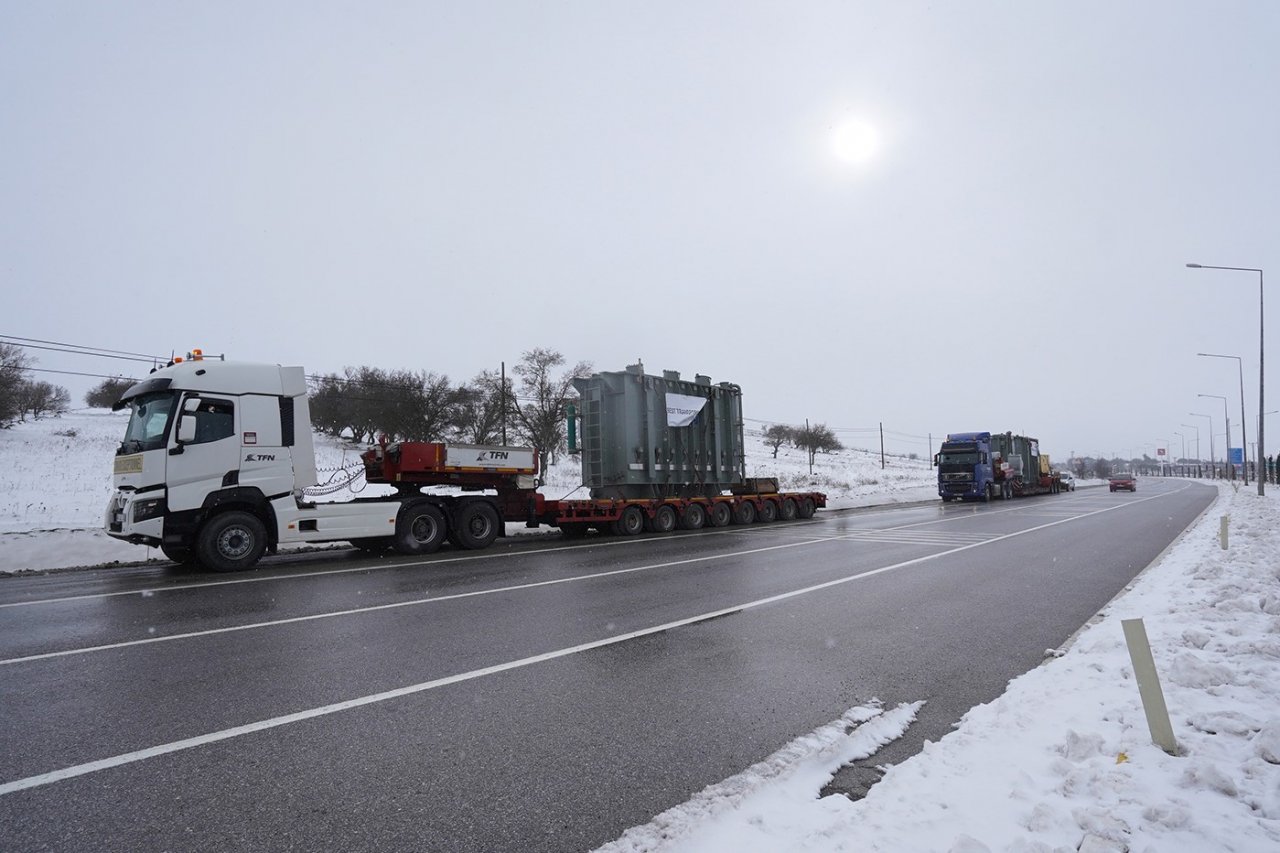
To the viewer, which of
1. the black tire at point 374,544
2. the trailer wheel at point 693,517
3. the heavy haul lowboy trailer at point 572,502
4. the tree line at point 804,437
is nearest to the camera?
the black tire at point 374,544

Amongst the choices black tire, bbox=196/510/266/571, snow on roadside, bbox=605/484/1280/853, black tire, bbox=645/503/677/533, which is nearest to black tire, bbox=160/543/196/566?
black tire, bbox=196/510/266/571

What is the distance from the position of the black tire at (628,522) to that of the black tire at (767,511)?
17.4ft

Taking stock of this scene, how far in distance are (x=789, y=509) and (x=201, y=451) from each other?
55.4ft

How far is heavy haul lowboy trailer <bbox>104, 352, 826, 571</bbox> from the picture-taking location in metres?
10.6

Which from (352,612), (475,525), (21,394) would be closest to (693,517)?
(475,525)

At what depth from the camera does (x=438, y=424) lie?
39.8 m

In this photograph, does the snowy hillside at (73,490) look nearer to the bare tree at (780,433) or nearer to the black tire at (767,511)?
the black tire at (767,511)

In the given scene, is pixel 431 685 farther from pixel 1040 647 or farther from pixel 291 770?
pixel 1040 647

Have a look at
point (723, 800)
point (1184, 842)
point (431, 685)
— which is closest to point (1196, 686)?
point (1184, 842)

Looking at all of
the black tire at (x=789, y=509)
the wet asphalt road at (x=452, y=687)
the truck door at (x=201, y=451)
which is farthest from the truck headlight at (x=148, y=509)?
the black tire at (x=789, y=509)

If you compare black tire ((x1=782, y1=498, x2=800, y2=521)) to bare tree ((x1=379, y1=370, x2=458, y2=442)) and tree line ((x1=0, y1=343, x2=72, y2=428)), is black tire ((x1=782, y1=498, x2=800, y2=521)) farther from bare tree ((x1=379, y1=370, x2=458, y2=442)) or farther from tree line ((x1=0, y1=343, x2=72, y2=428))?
tree line ((x1=0, y1=343, x2=72, y2=428))

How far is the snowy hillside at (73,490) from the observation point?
13.4 meters

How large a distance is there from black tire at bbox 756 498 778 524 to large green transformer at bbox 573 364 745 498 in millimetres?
1783

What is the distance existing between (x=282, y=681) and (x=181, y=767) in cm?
146
